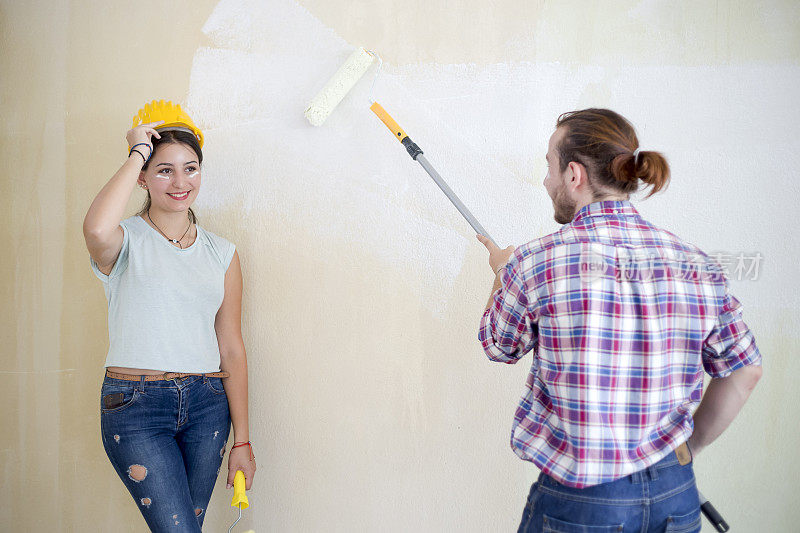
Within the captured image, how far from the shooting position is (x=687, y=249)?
94cm

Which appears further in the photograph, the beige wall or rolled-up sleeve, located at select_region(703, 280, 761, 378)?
the beige wall

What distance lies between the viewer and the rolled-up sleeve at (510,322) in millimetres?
956

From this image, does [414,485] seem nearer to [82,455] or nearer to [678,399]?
[678,399]

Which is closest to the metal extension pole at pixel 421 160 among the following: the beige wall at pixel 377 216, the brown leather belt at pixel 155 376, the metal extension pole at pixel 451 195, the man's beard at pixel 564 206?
the metal extension pole at pixel 451 195

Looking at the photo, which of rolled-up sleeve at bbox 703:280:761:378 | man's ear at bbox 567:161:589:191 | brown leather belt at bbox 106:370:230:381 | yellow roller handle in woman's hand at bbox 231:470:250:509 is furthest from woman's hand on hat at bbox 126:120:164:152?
rolled-up sleeve at bbox 703:280:761:378

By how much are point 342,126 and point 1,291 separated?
1.17 m

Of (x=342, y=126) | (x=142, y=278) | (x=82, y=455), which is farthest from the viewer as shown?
(x=82, y=455)

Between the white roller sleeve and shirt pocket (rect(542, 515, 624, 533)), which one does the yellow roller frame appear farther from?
shirt pocket (rect(542, 515, 624, 533))

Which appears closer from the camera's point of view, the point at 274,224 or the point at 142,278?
the point at 142,278

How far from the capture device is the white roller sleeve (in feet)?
5.01

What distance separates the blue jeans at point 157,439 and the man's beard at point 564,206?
90 cm

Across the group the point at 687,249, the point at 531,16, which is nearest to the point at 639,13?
the point at 531,16

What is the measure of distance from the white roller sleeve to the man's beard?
72 cm

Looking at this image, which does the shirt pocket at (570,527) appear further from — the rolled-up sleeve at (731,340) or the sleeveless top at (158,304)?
the sleeveless top at (158,304)
